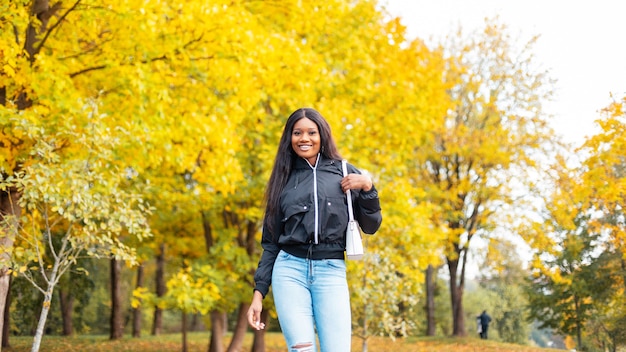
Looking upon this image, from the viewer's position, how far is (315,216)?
3.12 m

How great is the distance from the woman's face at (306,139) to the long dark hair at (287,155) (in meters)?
0.03

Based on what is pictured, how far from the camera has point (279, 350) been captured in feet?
59.0

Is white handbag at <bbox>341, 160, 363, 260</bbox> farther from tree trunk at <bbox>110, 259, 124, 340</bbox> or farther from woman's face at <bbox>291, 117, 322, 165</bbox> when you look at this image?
tree trunk at <bbox>110, 259, 124, 340</bbox>

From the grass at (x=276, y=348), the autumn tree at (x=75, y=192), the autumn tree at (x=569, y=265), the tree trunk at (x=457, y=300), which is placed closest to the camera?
the autumn tree at (x=75, y=192)

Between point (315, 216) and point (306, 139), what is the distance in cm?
44

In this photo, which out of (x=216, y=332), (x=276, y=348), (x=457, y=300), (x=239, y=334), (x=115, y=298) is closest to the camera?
(x=239, y=334)

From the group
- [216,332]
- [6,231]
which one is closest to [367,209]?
[6,231]

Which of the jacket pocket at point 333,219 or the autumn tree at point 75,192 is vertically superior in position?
the autumn tree at point 75,192

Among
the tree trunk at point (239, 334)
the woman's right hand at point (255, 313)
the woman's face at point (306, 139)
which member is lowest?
the tree trunk at point (239, 334)

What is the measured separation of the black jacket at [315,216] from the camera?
310 cm

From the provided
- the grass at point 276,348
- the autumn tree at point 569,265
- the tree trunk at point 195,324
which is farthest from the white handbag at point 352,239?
the tree trunk at point 195,324

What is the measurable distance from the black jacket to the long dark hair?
4 centimetres

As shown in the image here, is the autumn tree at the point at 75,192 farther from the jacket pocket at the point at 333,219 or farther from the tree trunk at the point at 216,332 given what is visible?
the tree trunk at the point at 216,332

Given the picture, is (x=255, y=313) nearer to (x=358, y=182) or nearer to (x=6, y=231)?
(x=358, y=182)
